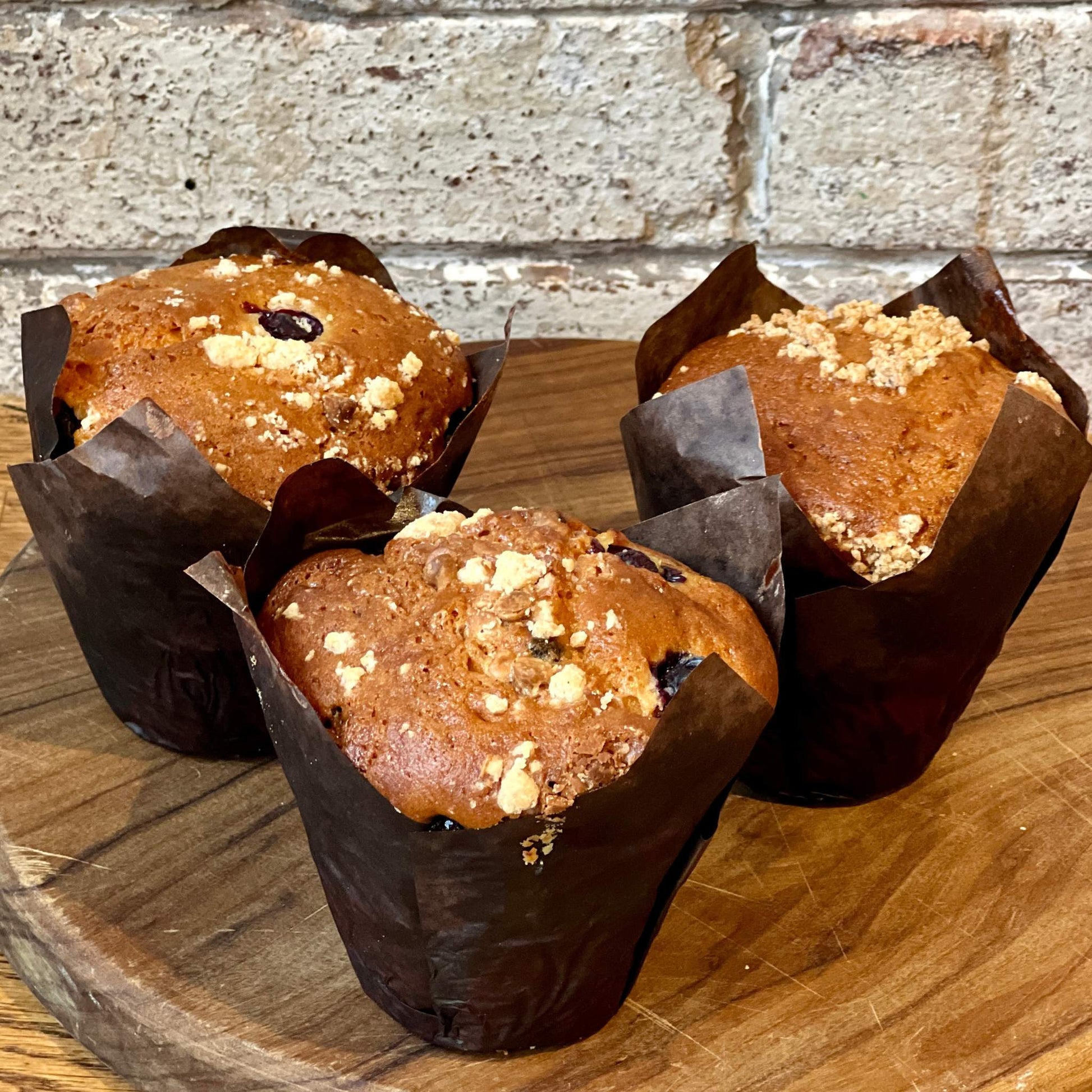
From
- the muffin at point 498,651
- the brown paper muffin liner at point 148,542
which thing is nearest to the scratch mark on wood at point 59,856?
the brown paper muffin liner at point 148,542

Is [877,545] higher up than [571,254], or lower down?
higher up

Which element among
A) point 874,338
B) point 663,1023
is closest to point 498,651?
point 663,1023

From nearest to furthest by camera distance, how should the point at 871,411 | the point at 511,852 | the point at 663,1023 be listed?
1. the point at 511,852
2. the point at 663,1023
3. the point at 871,411

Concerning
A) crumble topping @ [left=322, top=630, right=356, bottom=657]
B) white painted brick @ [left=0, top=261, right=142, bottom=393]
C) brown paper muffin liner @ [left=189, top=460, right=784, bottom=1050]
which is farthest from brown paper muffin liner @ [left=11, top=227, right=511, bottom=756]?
white painted brick @ [left=0, top=261, right=142, bottom=393]

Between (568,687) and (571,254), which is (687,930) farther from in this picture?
(571,254)

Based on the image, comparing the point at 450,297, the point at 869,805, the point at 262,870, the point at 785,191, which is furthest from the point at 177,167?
the point at 869,805

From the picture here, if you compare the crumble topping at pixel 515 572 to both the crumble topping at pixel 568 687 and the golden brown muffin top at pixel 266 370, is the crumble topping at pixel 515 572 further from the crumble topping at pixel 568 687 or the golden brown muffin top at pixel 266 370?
the golden brown muffin top at pixel 266 370
